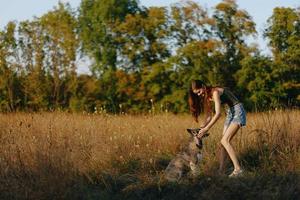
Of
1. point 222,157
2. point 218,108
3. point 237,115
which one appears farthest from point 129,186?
point 237,115

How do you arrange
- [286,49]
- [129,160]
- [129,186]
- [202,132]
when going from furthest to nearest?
1. [286,49]
2. [129,160]
3. [202,132]
4. [129,186]

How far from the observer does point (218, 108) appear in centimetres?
1048

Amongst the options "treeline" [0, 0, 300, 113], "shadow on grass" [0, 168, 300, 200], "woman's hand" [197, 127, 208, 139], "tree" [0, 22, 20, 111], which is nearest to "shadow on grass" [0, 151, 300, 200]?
"shadow on grass" [0, 168, 300, 200]

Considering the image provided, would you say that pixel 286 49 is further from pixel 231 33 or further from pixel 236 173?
pixel 236 173

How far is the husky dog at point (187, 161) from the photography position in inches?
416

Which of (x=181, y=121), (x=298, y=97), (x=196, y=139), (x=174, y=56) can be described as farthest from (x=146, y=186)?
(x=174, y=56)

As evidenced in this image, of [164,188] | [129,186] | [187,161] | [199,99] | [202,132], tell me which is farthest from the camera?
[199,99]

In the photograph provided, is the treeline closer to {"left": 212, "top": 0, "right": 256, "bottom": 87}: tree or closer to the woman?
{"left": 212, "top": 0, "right": 256, "bottom": 87}: tree

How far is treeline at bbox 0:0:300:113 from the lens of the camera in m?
35.2

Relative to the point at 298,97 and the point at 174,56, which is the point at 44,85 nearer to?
the point at 174,56

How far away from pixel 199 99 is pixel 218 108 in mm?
564

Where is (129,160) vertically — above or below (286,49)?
below

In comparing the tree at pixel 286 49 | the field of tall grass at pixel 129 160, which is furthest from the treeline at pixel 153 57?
the field of tall grass at pixel 129 160

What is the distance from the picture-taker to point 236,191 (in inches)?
386
